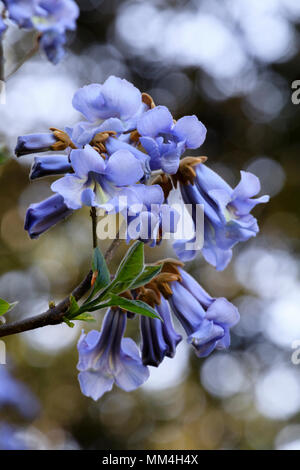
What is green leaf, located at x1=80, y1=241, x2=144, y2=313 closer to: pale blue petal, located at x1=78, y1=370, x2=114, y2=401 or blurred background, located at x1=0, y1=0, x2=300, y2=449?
pale blue petal, located at x1=78, y1=370, x2=114, y2=401

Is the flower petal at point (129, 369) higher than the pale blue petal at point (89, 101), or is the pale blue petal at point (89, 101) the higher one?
the pale blue petal at point (89, 101)

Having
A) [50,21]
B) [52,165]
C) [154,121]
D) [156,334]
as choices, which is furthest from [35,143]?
[50,21]

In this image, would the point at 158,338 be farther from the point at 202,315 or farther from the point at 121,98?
the point at 121,98

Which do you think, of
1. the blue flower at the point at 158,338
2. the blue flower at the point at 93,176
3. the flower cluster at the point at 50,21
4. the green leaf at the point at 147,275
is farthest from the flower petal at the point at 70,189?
the flower cluster at the point at 50,21

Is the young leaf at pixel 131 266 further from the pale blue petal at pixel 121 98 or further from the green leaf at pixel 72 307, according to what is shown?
the pale blue petal at pixel 121 98

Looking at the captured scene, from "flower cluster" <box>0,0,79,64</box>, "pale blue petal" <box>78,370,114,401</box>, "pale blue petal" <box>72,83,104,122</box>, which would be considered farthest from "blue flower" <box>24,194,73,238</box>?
"flower cluster" <box>0,0,79,64</box>
